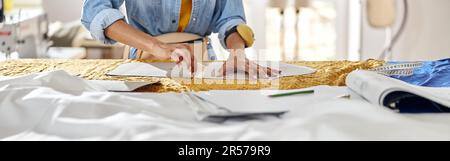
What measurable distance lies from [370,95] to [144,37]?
0.68 metres

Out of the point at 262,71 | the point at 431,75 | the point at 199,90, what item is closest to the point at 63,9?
the point at 262,71

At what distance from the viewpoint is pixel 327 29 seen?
4.04 metres

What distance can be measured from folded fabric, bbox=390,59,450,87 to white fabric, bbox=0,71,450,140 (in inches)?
11.8

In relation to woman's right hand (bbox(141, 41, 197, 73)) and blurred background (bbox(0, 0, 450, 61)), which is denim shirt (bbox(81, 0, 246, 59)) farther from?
blurred background (bbox(0, 0, 450, 61))

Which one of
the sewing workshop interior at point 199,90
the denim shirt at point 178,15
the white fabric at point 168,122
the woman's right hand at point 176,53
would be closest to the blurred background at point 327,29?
A: the sewing workshop interior at point 199,90

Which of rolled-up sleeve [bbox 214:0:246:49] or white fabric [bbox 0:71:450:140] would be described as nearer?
white fabric [bbox 0:71:450:140]

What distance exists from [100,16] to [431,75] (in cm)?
77

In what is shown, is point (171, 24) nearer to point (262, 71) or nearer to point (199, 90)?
point (262, 71)

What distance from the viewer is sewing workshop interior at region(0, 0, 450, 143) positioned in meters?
0.71

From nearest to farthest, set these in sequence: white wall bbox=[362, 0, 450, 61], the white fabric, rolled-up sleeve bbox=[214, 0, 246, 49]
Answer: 1. the white fabric
2. rolled-up sleeve bbox=[214, 0, 246, 49]
3. white wall bbox=[362, 0, 450, 61]

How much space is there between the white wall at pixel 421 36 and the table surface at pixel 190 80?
2240 millimetres

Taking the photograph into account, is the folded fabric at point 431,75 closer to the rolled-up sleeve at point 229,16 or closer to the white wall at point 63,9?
the rolled-up sleeve at point 229,16

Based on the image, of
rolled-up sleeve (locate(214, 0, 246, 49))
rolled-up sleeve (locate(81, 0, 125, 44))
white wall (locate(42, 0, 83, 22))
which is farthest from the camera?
white wall (locate(42, 0, 83, 22))

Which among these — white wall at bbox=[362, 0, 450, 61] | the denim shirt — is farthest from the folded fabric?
white wall at bbox=[362, 0, 450, 61]
